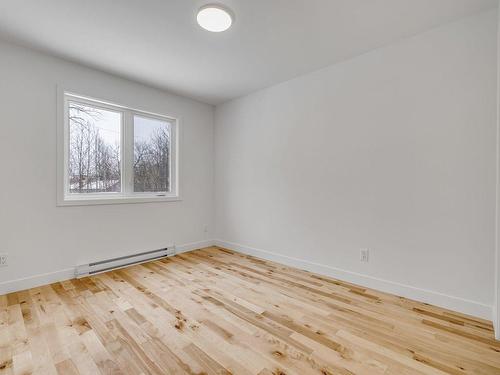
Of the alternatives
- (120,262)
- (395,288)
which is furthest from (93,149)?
(395,288)

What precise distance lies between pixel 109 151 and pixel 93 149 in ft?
0.60

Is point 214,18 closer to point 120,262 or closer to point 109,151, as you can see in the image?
point 109,151

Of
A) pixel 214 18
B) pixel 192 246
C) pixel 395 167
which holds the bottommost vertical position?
pixel 192 246

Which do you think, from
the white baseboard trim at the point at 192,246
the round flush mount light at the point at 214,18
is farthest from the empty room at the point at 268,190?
the white baseboard trim at the point at 192,246

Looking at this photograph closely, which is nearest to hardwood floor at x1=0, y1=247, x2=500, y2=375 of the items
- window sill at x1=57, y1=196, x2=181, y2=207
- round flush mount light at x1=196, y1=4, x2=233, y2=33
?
window sill at x1=57, y1=196, x2=181, y2=207

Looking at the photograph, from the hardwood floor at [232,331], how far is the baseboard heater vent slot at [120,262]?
0.15 metres

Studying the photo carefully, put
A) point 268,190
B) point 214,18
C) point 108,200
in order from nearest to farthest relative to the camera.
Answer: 1. point 214,18
2. point 108,200
3. point 268,190

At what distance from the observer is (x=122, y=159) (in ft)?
10.8

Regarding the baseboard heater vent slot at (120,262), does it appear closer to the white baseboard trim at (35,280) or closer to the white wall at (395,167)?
the white baseboard trim at (35,280)

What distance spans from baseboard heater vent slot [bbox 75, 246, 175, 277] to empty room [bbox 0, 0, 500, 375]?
0.02m

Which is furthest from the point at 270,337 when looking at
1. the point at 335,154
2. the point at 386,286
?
Answer: the point at 335,154

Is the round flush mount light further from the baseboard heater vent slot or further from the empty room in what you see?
the baseboard heater vent slot

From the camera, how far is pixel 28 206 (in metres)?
2.52

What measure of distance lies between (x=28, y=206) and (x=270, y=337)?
271 centimetres
